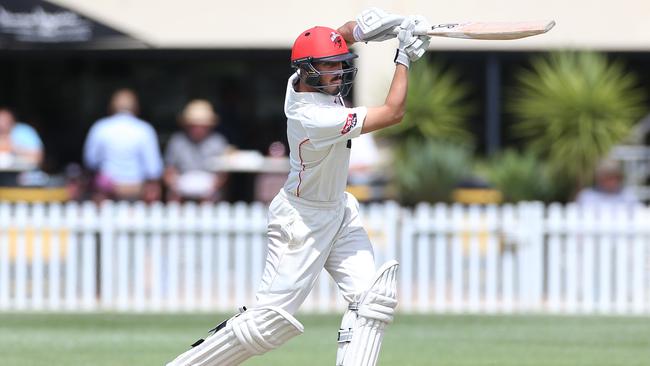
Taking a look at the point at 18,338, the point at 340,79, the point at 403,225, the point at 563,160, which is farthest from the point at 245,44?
the point at 340,79

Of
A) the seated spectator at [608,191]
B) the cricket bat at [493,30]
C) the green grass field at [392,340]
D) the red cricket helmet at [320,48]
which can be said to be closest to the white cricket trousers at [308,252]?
the red cricket helmet at [320,48]

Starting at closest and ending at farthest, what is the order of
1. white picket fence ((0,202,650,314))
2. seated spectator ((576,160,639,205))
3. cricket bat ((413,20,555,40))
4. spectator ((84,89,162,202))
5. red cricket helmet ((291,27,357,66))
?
cricket bat ((413,20,555,40)) → red cricket helmet ((291,27,357,66)) → white picket fence ((0,202,650,314)) → seated spectator ((576,160,639,205)) → spectator ((84,89,162,202))

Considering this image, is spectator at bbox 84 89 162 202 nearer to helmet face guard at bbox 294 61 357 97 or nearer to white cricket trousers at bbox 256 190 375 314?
white cricket trousers at bbox 256 190 375 314

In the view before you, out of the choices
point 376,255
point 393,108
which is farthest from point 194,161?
point 393,108

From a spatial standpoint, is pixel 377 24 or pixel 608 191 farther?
pixel 608 191

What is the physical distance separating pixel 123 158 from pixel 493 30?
23.2 feet

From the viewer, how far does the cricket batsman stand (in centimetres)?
632

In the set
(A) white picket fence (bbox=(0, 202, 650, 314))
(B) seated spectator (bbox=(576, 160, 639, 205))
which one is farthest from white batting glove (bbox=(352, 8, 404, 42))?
(B) seated spectator (bbox=(576, 160, 639, 205))

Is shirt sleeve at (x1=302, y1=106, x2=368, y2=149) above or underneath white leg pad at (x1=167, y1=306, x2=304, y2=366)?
above

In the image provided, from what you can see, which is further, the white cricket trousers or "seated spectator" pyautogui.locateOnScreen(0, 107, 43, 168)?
"seated spectator" pyautogui.locateOnScreen(0, 107, 43, 168)

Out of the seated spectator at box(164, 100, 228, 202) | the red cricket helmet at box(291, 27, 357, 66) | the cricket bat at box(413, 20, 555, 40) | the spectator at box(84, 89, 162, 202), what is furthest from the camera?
the seated spectator at box(164, 100, 228, 202)

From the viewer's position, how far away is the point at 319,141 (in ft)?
21.0

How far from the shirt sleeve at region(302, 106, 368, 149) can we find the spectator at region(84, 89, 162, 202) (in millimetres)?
6712

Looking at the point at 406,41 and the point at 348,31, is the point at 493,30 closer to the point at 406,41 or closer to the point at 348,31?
the point at 406,41
